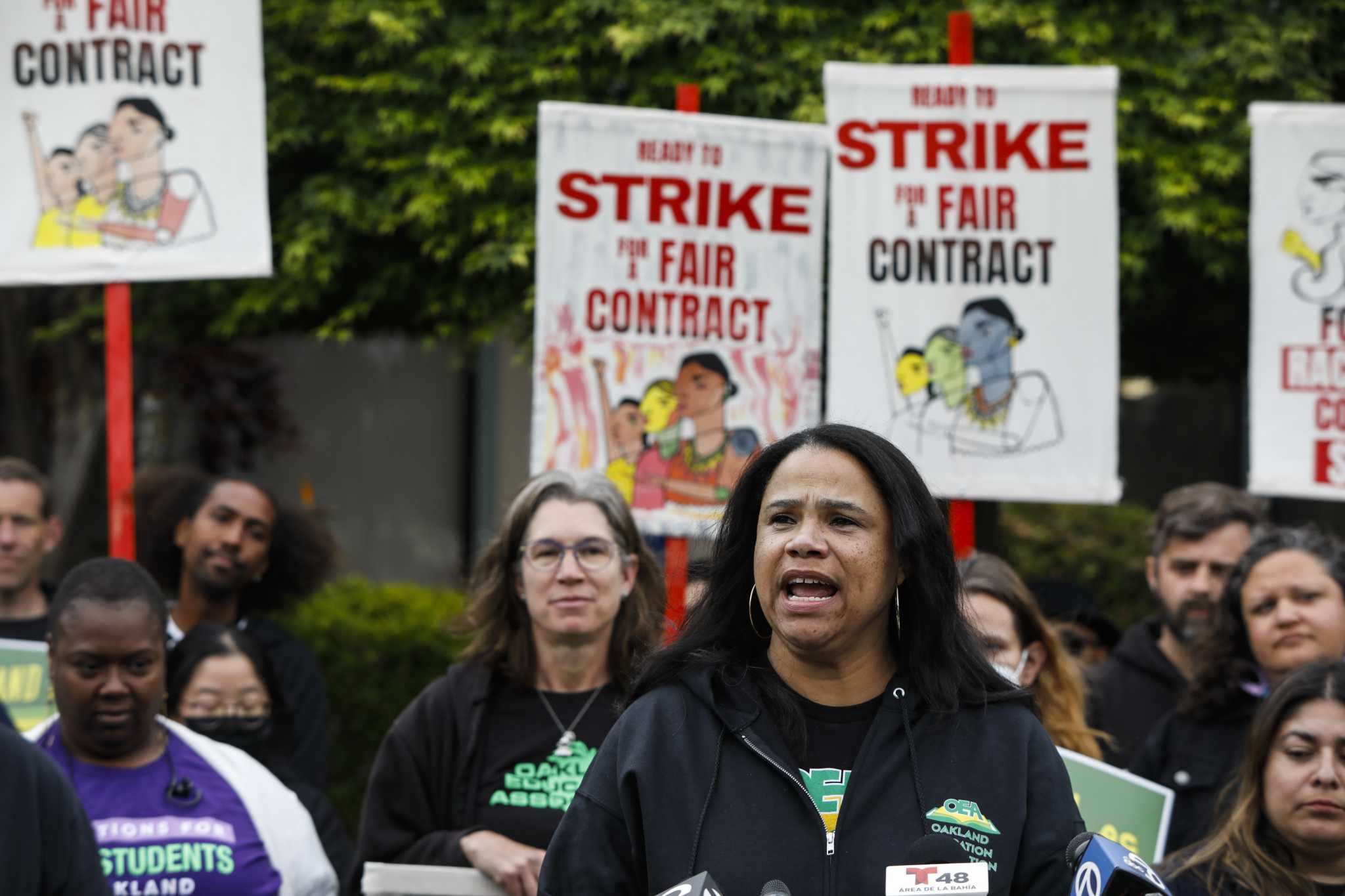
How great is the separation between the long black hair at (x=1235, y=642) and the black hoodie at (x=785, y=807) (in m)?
2.09

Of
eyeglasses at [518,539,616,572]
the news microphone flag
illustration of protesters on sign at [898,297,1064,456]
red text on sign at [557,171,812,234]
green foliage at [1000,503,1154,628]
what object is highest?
red text on sign at [557,171,812,234]

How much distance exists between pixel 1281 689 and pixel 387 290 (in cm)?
575

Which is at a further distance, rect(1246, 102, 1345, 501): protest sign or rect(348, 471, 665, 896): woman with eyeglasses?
rect(1246, 102, 1345, 501): protest sign

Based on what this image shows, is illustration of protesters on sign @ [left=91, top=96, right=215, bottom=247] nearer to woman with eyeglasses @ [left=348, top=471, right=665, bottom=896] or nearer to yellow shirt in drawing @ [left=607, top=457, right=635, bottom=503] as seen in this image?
yellow shirt in drawing @ [left=607, top=457, right=635, bottom=503]

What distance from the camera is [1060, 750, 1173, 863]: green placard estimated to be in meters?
4.40

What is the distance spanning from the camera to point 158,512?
21.1 feet

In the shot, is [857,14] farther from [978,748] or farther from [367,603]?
[978,748]

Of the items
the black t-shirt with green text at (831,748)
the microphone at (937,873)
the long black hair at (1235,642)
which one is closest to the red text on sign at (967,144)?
the long black hair at (1235,642)

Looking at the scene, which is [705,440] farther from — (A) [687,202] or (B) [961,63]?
(B) [961,63]

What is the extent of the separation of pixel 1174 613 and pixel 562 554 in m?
2.16

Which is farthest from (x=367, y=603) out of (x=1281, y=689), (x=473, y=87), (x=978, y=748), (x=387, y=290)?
(x=978, y=748)

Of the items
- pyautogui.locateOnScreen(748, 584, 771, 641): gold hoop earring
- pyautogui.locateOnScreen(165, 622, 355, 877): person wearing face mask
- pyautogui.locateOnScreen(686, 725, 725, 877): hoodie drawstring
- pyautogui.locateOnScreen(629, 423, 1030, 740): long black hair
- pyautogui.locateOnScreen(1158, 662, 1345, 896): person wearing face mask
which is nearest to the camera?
pyautogui.locateOnScreen(686, 725, 725, 877): hoodie drawstring

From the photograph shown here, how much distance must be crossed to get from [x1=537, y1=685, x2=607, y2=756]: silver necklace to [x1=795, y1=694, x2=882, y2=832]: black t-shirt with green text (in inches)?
60.1

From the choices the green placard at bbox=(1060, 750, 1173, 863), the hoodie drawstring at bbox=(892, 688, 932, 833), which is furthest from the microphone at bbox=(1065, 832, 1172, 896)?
the green placard at bbox=(1060, 750, 1173, 863)
